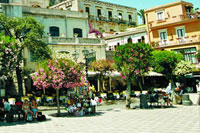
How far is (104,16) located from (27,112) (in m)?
31.3

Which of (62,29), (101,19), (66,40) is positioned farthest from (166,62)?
(101,19)

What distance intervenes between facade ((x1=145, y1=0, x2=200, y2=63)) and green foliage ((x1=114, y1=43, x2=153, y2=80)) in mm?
18309

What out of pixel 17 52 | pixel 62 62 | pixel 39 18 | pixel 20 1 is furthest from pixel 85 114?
pixel 20 1

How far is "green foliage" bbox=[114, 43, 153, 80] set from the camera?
15.6 meters

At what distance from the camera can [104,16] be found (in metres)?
41.3

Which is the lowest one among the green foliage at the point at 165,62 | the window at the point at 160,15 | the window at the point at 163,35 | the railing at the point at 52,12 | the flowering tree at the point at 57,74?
the flowering tree at the point at 57,74

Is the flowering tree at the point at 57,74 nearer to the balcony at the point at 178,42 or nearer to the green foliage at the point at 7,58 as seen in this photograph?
the green foliage at the point at 7,58

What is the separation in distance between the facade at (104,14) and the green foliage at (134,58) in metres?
21.4

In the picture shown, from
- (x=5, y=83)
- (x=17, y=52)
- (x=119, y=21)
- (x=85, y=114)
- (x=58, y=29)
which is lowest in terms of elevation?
(x=85, y=114)

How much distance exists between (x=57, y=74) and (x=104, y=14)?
29815 millimetres

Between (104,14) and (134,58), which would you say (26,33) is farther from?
(104,14)

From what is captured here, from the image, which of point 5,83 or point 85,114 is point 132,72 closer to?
point 85,114

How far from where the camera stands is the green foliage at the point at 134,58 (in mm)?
15617

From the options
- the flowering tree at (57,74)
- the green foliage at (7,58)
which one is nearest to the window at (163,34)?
Answer: the green foliage at (7,58)
